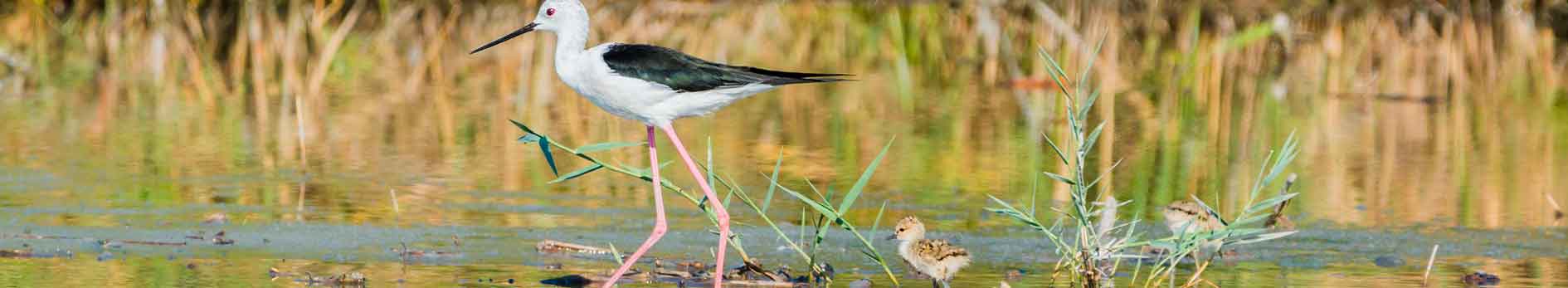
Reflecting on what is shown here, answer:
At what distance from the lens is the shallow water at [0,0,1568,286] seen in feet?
19.3

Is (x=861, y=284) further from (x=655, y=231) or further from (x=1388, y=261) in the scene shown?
(x=1388, y=261)

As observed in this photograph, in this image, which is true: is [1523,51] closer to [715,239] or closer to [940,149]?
[940,149]

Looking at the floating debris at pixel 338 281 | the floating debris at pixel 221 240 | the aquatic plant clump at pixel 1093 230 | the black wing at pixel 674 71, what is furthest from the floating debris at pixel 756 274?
the floating debris at pixel 221 240

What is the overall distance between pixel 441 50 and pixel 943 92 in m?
4.82

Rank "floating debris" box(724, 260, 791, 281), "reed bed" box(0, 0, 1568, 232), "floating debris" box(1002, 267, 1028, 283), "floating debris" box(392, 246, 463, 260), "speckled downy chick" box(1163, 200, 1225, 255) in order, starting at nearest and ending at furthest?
"floating debris" box(724, 260, 791, 281) < "floating debris" box(1002, 267, 1028, 283) < "floating debris" box(392, 246, 463, 260) < "speckled downy chick" box(1163, 200, 1225, 255) < "reed bed" box(0, 0, 1568, 232)

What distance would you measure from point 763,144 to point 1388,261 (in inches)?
164

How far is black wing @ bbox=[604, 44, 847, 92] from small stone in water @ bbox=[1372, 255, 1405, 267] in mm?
1606

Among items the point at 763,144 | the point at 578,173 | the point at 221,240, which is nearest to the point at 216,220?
the point at 221,240

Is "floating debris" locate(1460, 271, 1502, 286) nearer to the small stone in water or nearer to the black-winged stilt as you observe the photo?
the small stone in water

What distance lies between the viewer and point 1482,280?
5418mm

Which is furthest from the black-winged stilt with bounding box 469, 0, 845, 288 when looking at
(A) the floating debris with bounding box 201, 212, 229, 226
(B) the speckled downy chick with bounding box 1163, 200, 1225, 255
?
(A) the floating debris with bounding box 201, 212, 229, 226

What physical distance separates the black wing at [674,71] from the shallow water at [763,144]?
0.17 metres

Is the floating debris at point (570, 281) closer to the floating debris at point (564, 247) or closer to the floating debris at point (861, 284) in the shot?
the floating debris at point (564, 247)

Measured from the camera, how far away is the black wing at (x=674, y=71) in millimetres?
5254
